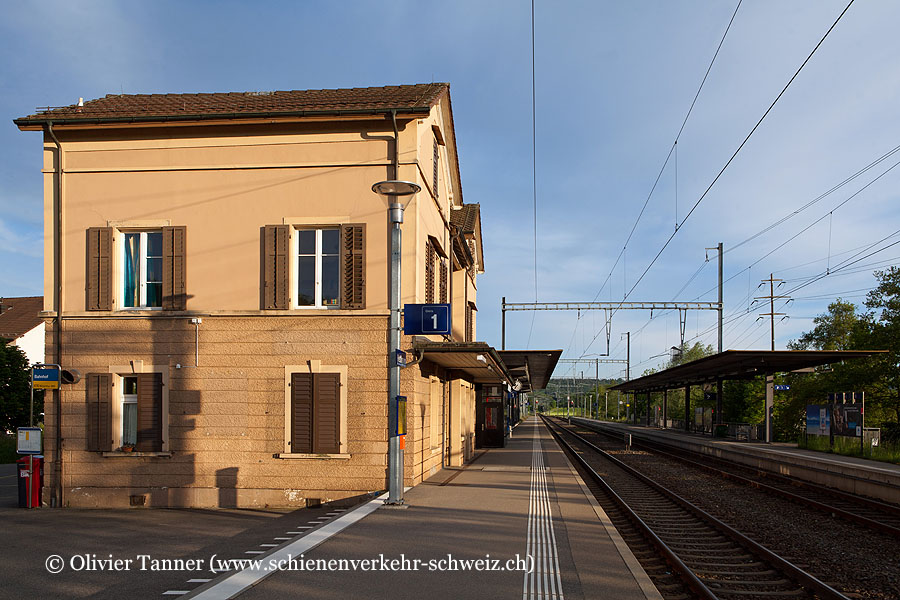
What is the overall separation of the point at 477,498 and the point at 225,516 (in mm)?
4389

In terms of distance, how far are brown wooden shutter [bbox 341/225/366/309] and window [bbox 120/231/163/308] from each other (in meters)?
3.85

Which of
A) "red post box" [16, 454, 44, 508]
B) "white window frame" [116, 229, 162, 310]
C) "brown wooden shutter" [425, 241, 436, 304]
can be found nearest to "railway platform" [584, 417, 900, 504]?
"brown wooden shutter" [425, 241, 436, 304]

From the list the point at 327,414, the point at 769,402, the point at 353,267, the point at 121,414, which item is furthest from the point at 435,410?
the point at 769,402

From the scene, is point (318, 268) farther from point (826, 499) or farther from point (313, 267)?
point (826, 499)

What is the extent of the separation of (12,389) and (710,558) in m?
31.5

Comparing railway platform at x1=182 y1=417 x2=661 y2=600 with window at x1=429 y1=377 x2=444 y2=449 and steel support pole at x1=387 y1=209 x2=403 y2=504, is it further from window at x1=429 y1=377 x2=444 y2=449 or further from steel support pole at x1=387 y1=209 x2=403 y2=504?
window at x1=429 y1=377 x2=444 y2=449

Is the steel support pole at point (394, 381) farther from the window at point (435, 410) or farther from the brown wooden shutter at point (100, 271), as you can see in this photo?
the brown wooden shutter at point (100, 271)

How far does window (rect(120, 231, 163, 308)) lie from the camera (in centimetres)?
1427

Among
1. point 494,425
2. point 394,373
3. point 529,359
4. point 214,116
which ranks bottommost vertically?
point 494,425

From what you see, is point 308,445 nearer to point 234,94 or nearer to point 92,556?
point 92,556

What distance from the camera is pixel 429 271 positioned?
16.3m

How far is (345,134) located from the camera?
13.8 metres

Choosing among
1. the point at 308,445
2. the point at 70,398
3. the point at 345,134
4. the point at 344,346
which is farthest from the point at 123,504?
the point at 345,134

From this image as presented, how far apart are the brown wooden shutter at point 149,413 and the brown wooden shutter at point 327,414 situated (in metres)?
3.17
